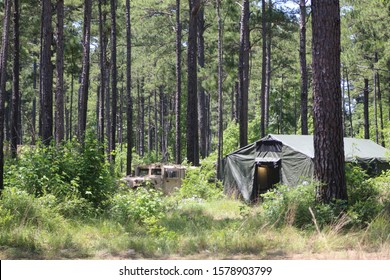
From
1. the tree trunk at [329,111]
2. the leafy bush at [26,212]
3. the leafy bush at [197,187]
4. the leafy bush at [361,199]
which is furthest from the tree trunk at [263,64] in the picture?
the leafy bush at [26,212]

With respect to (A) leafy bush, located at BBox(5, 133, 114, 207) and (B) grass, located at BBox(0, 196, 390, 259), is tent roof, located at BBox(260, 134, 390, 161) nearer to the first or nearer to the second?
(A) leafy bush, located at BBox(5, 133, 114, 207)

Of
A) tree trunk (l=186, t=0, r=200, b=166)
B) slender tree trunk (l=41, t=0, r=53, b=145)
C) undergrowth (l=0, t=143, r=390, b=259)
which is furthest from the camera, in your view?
tree trunk (l=186, t=0, r=200, b=166)

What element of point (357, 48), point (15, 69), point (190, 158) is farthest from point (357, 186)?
point (357, 48)

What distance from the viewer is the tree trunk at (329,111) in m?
8.49

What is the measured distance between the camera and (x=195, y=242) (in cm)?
749

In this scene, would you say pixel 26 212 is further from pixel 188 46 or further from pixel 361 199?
pixel 188 46

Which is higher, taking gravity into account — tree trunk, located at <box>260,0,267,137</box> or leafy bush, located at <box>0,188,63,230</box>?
tree trunk, located at <box>260,0,267,137</box>

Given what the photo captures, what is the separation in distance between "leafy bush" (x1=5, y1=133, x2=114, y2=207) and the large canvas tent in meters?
6.29

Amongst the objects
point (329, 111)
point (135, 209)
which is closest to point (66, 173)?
point (135, 209)

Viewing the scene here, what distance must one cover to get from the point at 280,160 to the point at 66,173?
7.79 metres

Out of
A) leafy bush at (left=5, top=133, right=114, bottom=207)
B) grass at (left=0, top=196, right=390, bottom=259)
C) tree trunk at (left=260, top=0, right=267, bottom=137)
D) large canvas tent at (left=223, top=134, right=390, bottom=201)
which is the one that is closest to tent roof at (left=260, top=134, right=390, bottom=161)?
large canvas tent at (left=223, top=134, right=390, bottom=201)

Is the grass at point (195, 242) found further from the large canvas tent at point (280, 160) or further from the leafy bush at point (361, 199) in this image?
the large canvas tent at point (280, 160)

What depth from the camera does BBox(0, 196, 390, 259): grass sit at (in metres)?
6.92

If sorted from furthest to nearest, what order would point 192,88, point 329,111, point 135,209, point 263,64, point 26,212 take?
1. point 263,64
2. point 192,88
3. point 135,209
4. point 329,111
5. point 26,212
